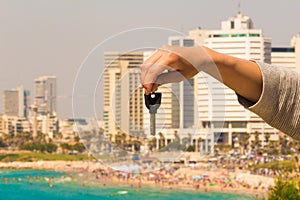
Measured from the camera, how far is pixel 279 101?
3.50ft

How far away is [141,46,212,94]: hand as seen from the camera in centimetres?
101

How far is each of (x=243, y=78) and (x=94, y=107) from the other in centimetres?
32

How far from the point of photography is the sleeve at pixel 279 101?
1.06 metres

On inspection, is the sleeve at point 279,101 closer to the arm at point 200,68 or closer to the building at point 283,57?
the arm at point 200,68

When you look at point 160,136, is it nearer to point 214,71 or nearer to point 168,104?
point 168,104

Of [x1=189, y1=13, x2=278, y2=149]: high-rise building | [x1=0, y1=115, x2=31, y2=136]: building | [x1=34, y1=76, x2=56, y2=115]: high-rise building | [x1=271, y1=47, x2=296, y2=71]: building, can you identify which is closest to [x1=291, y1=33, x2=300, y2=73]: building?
[x1=271, y1=47, x2=296, y2=71]: building

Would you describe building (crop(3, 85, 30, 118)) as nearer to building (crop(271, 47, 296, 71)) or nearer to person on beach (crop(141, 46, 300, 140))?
building (crop(271, 47, 296, 71))

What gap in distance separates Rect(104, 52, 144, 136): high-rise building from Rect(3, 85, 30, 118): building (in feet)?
298

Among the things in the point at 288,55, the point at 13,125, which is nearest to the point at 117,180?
the point at 288,55

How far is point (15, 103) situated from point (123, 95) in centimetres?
9297

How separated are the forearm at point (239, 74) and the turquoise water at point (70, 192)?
1558 inches

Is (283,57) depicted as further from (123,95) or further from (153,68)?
(153,68)

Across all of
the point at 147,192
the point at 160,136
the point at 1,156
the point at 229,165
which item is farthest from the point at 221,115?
the point at 1,156

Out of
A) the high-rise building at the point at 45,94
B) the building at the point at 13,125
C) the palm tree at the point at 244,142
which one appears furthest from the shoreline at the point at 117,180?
the high-rise building at the point at 45,94
